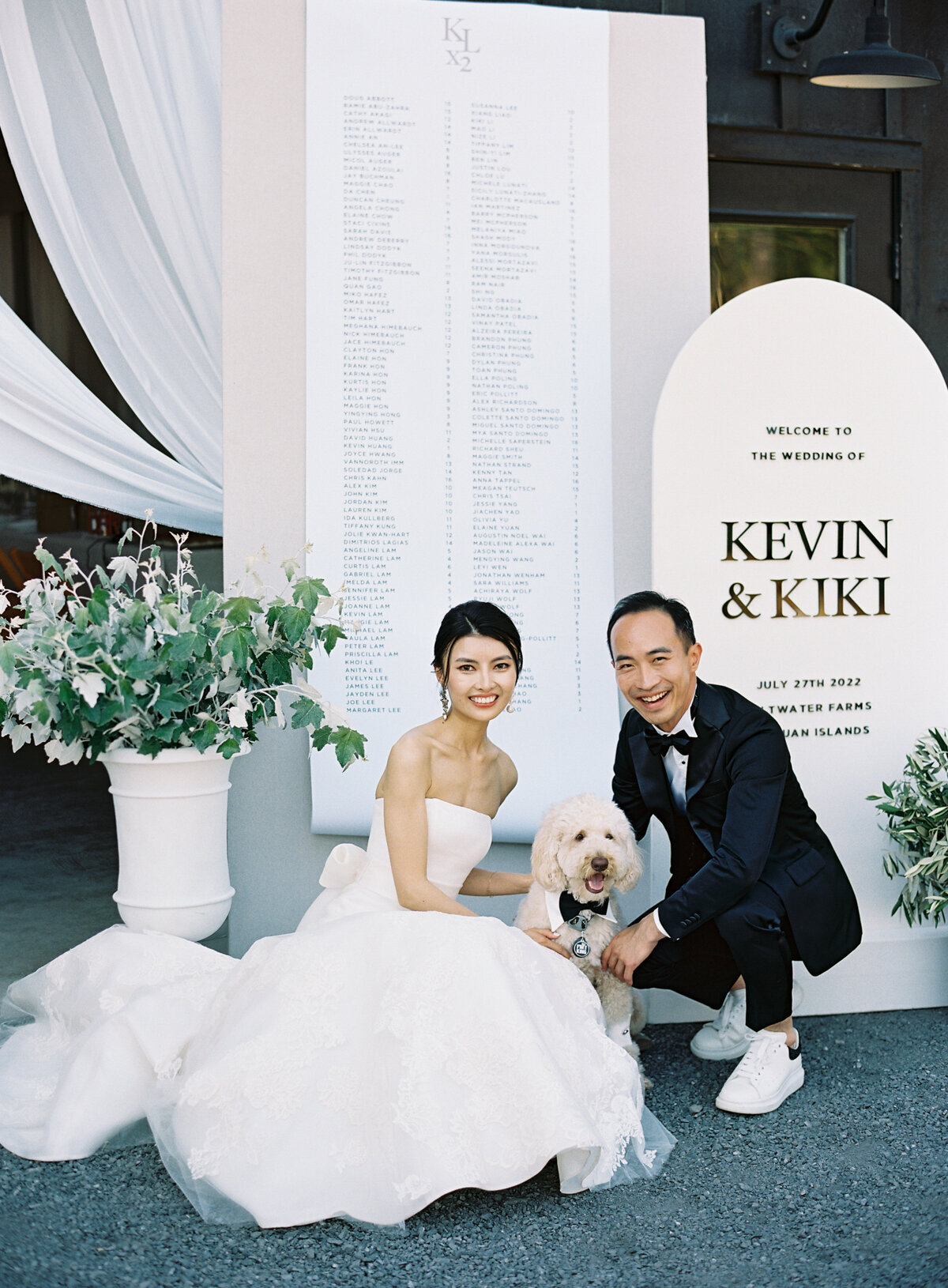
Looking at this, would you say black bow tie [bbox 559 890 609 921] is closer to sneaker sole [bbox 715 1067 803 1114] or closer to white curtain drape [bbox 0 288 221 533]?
sneaker sole [bbox 715 1067 803 1114]

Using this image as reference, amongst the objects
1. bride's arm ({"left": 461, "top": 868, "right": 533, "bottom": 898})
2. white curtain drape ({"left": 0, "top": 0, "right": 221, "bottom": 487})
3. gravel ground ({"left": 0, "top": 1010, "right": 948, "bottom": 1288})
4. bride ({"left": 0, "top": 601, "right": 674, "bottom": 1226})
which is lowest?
gravel ground ({"left": 0, "top": 1010, "right": 948, "bottom": 1288})

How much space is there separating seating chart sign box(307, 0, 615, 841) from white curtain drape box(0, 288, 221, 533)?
488 millimetres

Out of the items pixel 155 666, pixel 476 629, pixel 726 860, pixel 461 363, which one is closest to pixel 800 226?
pixel 461 363

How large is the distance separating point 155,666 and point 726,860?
1.26m

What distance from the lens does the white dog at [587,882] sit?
2.49 m

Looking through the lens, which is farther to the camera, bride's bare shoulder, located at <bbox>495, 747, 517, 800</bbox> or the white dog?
bride's bare shoulder, located at <bbox>495, 747, 517, 800</bbox>

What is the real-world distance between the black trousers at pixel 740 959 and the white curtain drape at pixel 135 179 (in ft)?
5.91

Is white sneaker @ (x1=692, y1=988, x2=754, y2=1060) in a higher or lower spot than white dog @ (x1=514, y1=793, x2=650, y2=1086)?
lower

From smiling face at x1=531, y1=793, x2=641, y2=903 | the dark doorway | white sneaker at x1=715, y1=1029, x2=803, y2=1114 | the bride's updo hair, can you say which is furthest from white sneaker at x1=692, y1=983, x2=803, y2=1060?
the dark doorway

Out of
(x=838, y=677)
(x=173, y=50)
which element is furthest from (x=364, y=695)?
(x=173, y=50)

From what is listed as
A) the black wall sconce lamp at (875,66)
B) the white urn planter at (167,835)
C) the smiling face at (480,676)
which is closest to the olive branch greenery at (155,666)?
the white urn planter at (167,835)

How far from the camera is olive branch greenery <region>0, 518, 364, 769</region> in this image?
8.76ft

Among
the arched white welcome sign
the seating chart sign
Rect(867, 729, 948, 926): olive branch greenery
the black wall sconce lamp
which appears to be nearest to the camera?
Rect(867, 729, 948, 926): olive branch greenery

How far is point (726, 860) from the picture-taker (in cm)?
264
